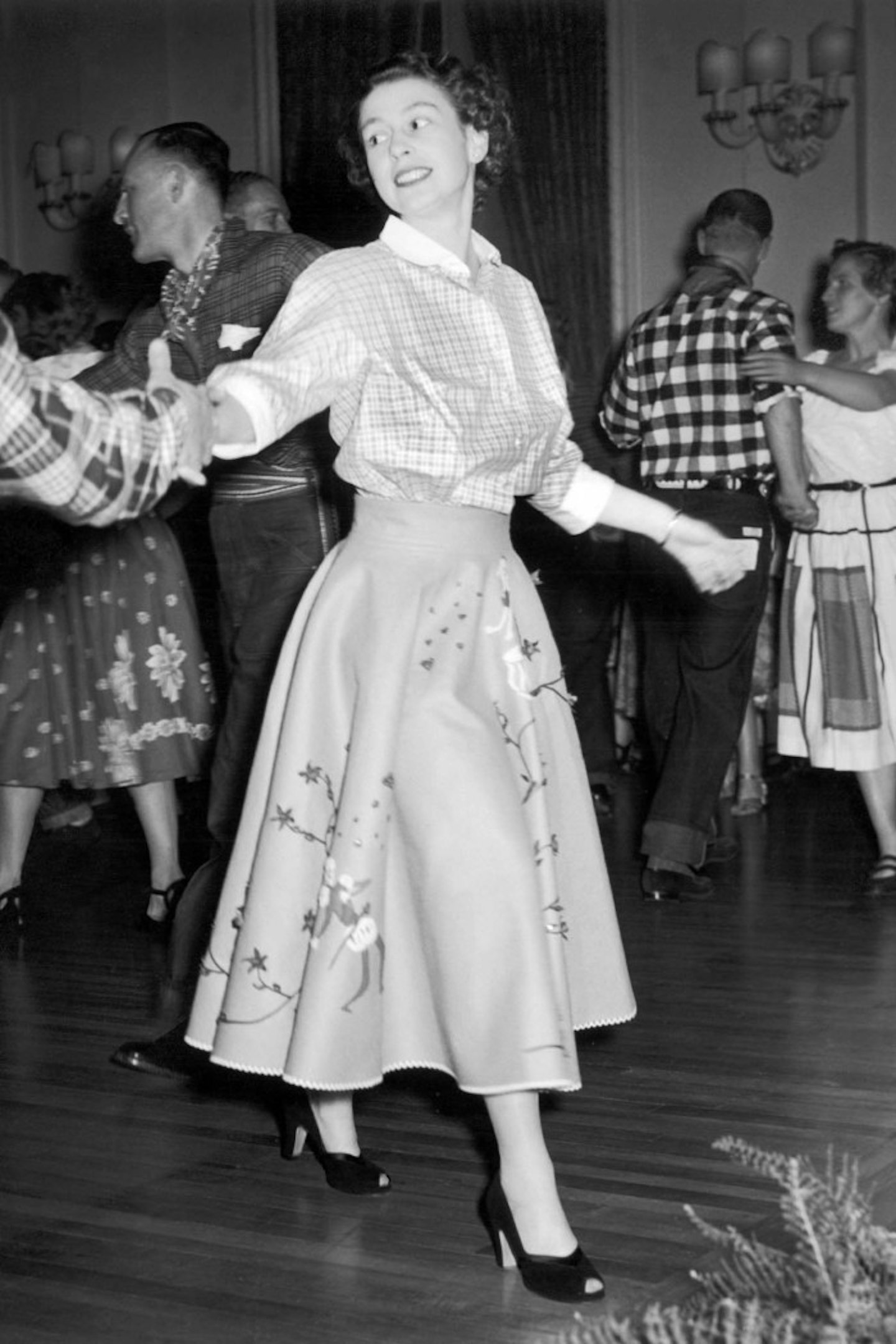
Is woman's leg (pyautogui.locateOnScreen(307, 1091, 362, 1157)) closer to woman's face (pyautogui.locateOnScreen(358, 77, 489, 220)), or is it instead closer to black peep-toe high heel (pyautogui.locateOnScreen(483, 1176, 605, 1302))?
black peep-toe high heel (pyautogui.locateOnScreen(483, 1176, 605, 1302))

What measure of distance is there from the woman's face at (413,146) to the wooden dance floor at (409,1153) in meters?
1.22

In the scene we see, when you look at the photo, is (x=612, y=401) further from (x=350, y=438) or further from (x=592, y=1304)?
→ (x=592, y=1304)

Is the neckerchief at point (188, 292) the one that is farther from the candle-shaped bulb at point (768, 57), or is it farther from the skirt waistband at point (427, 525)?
the candle-shaped bulb at point (768, 57)

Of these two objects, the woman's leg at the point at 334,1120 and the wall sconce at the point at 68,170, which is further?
the wall sconce at the point at 68,170

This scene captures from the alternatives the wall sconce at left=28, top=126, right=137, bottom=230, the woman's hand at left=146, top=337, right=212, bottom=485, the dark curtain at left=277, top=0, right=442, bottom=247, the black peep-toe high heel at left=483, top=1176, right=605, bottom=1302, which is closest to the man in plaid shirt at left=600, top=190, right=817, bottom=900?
the black peep-toe high heel at left=483, top=1176, right=605, bottom=1302

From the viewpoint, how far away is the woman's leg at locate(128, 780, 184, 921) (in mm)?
4020

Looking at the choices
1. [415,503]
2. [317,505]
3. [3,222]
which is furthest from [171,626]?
[3,222]

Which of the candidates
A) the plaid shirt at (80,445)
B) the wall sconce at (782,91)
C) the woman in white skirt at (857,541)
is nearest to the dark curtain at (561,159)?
the wall sconce at (782,91)

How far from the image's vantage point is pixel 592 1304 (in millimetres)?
1953

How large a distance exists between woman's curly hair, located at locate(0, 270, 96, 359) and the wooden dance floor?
52.6 inches

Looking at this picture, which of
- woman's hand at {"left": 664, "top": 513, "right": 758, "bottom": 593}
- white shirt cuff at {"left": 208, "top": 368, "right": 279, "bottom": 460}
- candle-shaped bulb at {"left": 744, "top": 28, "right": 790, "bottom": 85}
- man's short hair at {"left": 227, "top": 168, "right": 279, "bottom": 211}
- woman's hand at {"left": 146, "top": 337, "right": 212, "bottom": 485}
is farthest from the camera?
candle-shaped bulb at {"left": 744, "top": 28, "right": 790, "bottom": 85}

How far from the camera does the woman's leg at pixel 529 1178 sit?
2014mm

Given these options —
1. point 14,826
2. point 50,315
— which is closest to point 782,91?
point 50,315

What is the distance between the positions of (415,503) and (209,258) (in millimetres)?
928
